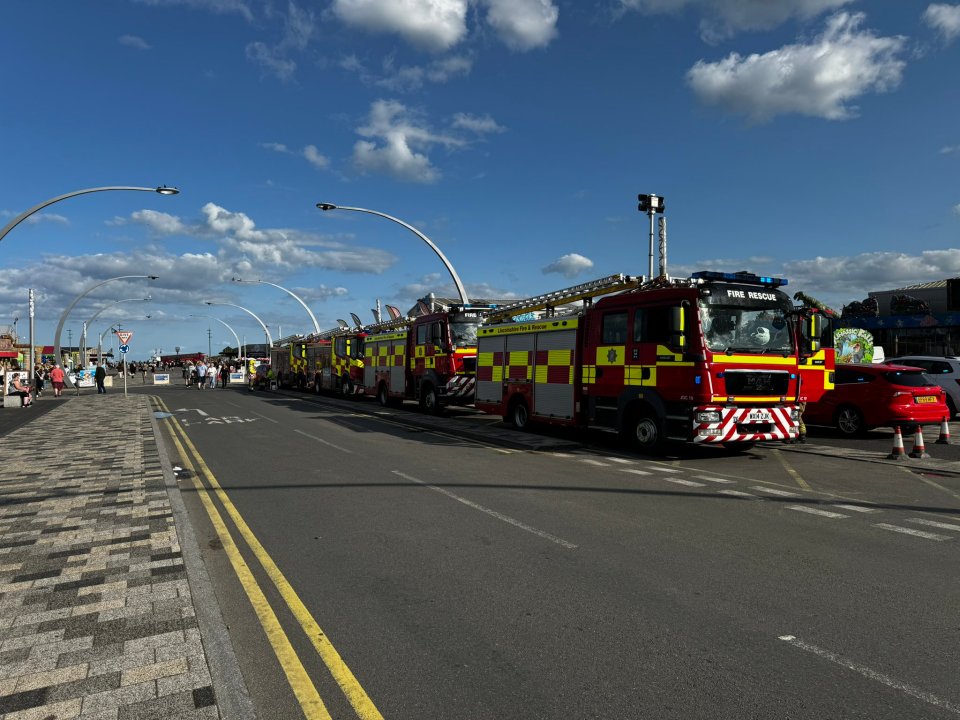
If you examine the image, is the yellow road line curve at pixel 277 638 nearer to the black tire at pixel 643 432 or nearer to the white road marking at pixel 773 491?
the white road marking at pixel 773 491

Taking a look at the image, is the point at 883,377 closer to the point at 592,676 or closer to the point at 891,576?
the point at 891,576

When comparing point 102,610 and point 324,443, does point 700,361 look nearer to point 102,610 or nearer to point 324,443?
point 324,443

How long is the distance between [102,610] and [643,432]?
29.9 feet

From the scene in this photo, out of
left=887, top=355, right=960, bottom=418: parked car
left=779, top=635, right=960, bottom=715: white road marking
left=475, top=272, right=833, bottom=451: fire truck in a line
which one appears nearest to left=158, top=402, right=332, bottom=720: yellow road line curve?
left=779, top=635, right=960, bottom=715: white road marking

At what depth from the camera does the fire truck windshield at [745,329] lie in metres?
10.3

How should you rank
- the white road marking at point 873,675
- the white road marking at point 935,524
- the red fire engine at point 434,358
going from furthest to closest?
the red fire engine at point 434,358
the white road marking at point 935,524
the white road marking at point 873,675

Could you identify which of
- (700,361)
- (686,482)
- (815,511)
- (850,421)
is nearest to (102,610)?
(815,511)

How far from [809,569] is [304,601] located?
3859 mm

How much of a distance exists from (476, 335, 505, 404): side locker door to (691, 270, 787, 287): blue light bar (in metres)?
6.27

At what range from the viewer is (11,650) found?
3582mm

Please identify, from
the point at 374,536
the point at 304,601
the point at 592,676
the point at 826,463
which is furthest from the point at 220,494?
the point at 826,463

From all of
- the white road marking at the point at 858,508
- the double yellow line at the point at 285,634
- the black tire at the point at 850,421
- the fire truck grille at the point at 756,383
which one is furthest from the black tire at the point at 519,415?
the double yellow line at the point at 285,634

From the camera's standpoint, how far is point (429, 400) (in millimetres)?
20109

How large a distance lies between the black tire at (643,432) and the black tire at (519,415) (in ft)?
11.1
